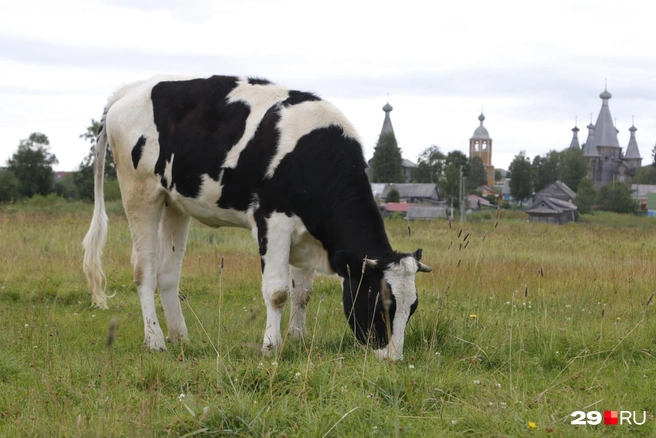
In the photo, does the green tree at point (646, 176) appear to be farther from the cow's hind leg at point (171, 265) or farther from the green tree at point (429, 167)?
the cow's hind leg at point (171, 265)

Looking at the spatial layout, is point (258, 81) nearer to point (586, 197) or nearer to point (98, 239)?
point (98, 239)

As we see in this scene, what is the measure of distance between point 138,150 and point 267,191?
1.78m

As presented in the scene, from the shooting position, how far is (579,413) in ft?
15.5

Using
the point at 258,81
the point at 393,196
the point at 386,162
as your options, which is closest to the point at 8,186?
the point at 393,196

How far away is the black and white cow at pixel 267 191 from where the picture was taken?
6504 mm

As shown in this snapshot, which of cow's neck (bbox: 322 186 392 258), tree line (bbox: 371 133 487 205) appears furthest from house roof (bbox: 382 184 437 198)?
cow's neck (bbox: 322 186 392 258)

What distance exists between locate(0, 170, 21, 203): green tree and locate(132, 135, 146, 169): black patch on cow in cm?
6553

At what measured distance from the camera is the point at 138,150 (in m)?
7.87

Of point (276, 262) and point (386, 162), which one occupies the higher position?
point (386, 162)

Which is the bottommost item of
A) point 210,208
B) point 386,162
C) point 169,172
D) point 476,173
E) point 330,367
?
point 330,367

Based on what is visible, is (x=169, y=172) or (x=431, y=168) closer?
(x=169, y=172)

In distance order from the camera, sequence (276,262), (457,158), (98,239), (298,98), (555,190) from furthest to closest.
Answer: (457,158) → (555,190) → (98,239) → (298,98) → (276,262)

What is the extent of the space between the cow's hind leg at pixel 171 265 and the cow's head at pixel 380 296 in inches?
84.6

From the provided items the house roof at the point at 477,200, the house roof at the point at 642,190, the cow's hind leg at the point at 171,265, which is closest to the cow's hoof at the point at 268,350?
the cow's hind leg at the point at 171,265
